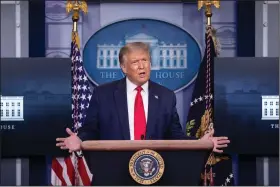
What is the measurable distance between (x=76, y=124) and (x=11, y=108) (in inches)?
32.1

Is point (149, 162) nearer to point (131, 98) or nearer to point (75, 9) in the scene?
point (131, 98)

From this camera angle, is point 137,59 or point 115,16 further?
point 115,16

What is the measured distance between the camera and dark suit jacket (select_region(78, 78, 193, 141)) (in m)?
8.39

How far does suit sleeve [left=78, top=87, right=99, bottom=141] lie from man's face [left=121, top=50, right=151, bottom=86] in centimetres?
47

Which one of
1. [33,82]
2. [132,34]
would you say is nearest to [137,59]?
[132,34]

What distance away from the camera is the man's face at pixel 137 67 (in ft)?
27.7

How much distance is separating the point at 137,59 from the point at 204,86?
97cm

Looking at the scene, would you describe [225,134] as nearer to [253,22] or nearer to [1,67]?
[253,22]

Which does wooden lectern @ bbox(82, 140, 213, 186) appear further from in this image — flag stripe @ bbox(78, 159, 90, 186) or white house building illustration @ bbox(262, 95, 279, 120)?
white house building illustration @ bbox(262, 95, 279, 120)

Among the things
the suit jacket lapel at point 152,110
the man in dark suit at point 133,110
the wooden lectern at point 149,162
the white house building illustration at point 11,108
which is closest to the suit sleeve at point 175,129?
the man in dark suit at point 133,110

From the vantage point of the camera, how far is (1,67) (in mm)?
8828

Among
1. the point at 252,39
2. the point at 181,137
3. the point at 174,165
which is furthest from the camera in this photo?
the point at 252,39

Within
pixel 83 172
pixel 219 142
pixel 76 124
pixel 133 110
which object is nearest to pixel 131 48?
pixel 133 110

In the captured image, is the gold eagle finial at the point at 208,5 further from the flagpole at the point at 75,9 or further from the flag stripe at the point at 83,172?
the flag stripe at the point at 83,172
